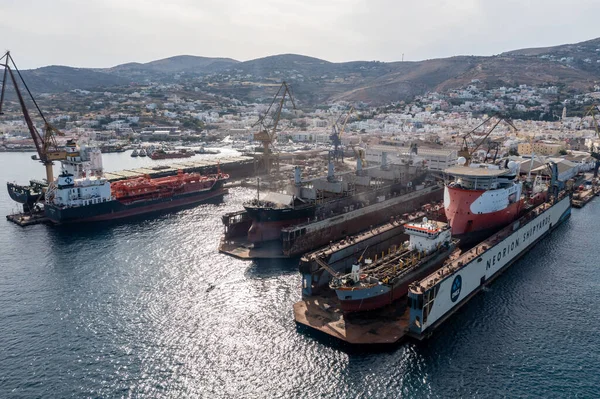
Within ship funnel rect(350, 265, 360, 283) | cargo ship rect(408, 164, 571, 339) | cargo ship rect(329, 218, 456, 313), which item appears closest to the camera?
cargo ship rect(408, 164, 571, 339)

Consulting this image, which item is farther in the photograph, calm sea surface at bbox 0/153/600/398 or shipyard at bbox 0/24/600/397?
shipyard at bbox 0/24/600/397

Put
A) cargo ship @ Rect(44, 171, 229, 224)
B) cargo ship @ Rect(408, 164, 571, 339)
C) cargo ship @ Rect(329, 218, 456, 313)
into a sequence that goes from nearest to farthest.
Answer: cargo ship @ Rect(408, 164, 571, 339)
cargo ship @ Rect(329, 218, 456, 313)
cargo ship @ Rect(44, 171, 229, 224)

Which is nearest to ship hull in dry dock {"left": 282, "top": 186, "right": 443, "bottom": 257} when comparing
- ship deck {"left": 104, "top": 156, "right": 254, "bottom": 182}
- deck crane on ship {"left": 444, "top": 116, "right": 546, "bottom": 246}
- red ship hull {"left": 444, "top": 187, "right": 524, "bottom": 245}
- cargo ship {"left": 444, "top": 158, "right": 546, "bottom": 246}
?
deck crane on ship {"left": 444, "top": 116, "right": 546, "bottom": 246}

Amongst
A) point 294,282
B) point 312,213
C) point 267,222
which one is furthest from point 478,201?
point 267,222

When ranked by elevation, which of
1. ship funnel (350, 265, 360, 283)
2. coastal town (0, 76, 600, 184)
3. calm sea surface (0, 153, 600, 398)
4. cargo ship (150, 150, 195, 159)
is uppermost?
coastal town (0, 76, 600, 184)

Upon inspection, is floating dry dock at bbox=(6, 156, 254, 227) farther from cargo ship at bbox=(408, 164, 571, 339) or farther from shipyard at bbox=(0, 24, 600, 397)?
cargo ship at bbox=(408, 164, 571, 339)

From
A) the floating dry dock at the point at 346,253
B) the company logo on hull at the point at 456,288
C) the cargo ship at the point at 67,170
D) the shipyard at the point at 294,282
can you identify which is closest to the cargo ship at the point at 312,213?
the shipyard at the point at 294,282

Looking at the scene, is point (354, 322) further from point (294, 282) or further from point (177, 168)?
point (177, 168)
